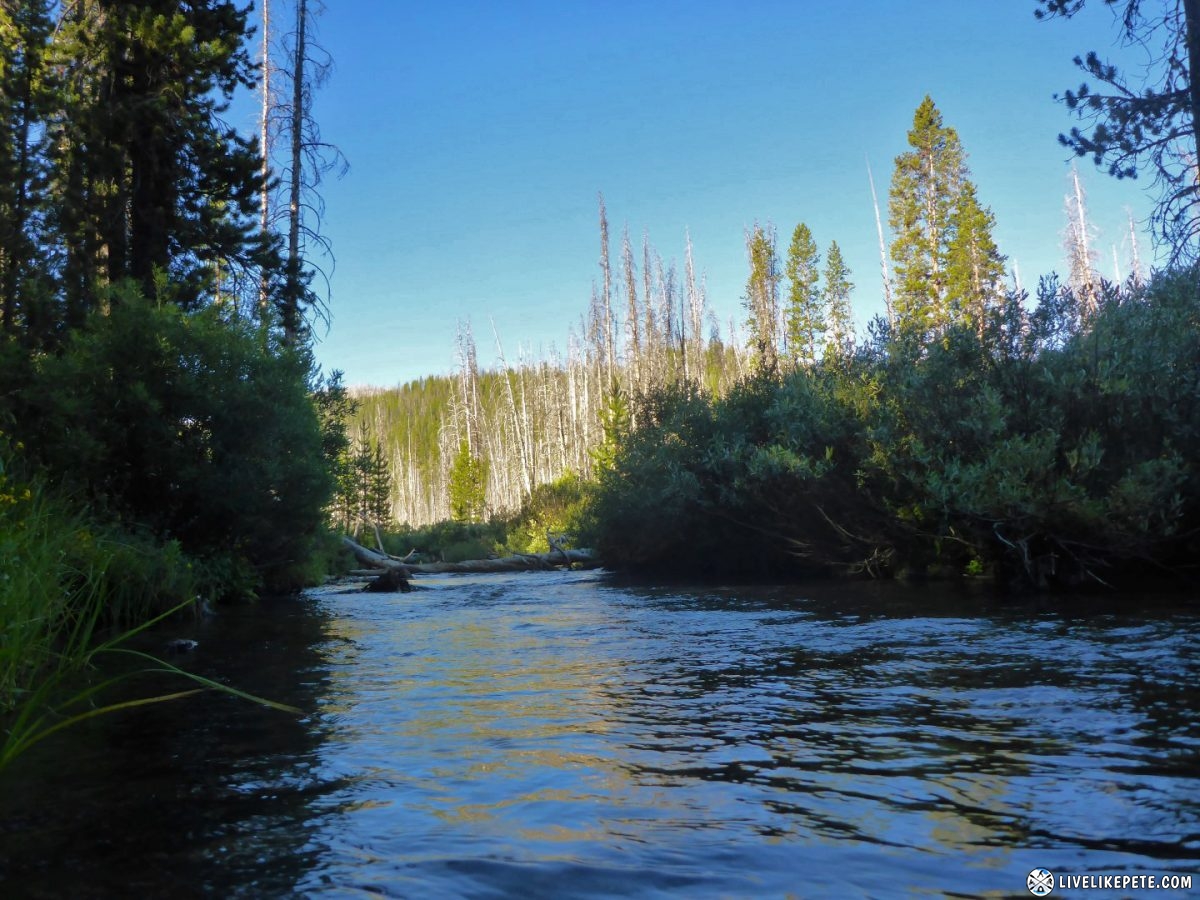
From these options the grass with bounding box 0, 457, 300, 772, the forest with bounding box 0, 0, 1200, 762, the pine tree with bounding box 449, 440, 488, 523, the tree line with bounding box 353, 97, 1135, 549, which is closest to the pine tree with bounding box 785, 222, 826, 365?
the tree line with bounding box 353, 97, 1135, 549

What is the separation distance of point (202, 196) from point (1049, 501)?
1648cm

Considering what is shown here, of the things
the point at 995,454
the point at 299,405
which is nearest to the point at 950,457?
the point at 995,454

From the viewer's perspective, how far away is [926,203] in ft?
164

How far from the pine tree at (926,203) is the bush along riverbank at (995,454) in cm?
3468

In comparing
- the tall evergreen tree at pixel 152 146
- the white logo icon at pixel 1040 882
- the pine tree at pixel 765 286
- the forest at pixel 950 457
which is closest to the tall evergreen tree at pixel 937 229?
the pine tree at pixel 765 286

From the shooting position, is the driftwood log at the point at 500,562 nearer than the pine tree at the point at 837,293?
Yes

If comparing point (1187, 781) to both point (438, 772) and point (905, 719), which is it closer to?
point (905, 719)

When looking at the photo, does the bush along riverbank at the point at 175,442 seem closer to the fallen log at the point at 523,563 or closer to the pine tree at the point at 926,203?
the fallen log at the point at 523,563

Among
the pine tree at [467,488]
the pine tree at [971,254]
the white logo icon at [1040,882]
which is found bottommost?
the white logo icon at [1040,882]

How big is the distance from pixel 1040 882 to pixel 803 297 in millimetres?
59658

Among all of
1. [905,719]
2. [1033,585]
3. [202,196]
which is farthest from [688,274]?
[905,719]

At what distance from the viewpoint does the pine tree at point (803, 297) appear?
59.4m

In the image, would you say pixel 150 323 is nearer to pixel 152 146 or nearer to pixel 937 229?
pixel 152 146

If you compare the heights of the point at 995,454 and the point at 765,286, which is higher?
the point at 765,286
